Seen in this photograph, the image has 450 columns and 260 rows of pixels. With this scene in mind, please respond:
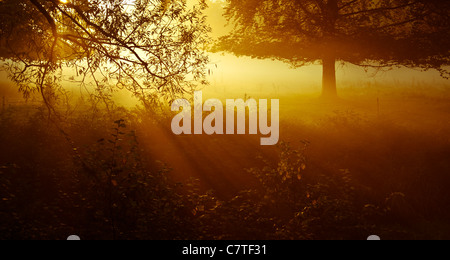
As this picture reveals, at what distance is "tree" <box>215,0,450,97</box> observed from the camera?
18516mm

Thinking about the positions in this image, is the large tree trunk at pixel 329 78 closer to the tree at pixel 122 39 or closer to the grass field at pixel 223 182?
the grass field at pixel 223 182

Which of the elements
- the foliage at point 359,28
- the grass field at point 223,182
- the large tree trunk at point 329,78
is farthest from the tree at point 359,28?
the grass field at point 223,182

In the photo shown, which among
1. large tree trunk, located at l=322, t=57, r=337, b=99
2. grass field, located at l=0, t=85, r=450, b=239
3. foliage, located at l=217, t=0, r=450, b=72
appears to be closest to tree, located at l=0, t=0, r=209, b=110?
grass field, located at l=0, t=85, r=450, b=239

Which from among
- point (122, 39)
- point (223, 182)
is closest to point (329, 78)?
point (223, 182)

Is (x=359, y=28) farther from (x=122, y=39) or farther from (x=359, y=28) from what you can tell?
(x=122, y=39)

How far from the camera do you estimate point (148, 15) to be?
9766 mm

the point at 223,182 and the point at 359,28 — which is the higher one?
the point at 359,28

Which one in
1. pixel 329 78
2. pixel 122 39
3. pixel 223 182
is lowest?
pixel 223 182

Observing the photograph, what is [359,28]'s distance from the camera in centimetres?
1995

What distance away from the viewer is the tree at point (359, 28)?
18516mm

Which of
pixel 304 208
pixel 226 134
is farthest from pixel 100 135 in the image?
pixel 304 208

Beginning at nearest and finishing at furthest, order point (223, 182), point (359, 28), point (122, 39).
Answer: point (122, 39) → point (223, 182) → point (359, 28)

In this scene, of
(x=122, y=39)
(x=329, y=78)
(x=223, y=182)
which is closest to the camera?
(x=122, y=39)
